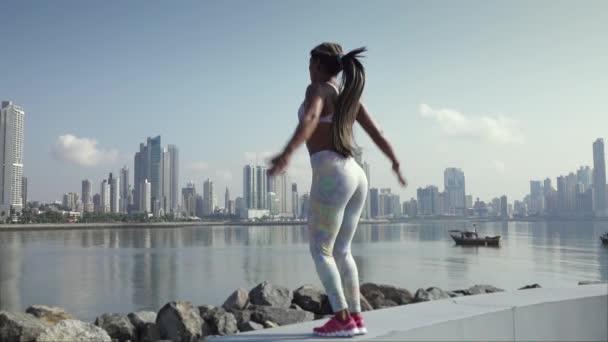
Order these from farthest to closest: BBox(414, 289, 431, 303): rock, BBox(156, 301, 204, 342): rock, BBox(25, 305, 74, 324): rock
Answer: BBox(414, 289, 431, 303): rock < BBox(25, 305, 74, 324): rock < BBox(156, 301, 204, 342): rock

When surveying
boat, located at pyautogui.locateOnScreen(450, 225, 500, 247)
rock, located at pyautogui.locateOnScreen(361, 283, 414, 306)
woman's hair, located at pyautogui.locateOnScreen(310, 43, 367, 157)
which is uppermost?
woman's hair, located at pyautogui.locateOnScreen(310, 43, 367, 157)

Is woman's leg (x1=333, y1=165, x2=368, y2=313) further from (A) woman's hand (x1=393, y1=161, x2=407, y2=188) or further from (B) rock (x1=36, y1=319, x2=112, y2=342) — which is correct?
(B) rock (x1=36, y1=319, x2=112, y2=342)

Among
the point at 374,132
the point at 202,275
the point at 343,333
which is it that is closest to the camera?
the point at 343,333

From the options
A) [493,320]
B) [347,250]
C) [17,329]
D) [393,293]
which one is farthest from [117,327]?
[493,320]

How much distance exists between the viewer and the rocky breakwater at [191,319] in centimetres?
679

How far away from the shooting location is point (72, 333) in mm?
6461

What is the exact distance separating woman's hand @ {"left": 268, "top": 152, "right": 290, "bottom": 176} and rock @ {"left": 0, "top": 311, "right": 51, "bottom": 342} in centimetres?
584

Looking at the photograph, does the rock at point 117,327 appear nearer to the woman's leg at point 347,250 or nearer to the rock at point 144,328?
the rock at point 144,328

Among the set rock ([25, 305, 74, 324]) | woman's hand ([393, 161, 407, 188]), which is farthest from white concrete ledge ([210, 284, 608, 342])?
rock ([25, 305, 74, 324])

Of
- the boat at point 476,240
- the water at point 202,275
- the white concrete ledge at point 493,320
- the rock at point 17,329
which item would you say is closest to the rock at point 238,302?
the rock at point 17,329

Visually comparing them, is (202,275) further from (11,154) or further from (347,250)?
(11,154)

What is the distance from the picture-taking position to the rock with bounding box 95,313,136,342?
29.6 ft

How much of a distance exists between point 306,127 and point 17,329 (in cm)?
633

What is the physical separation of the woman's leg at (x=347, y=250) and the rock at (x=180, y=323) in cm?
531
